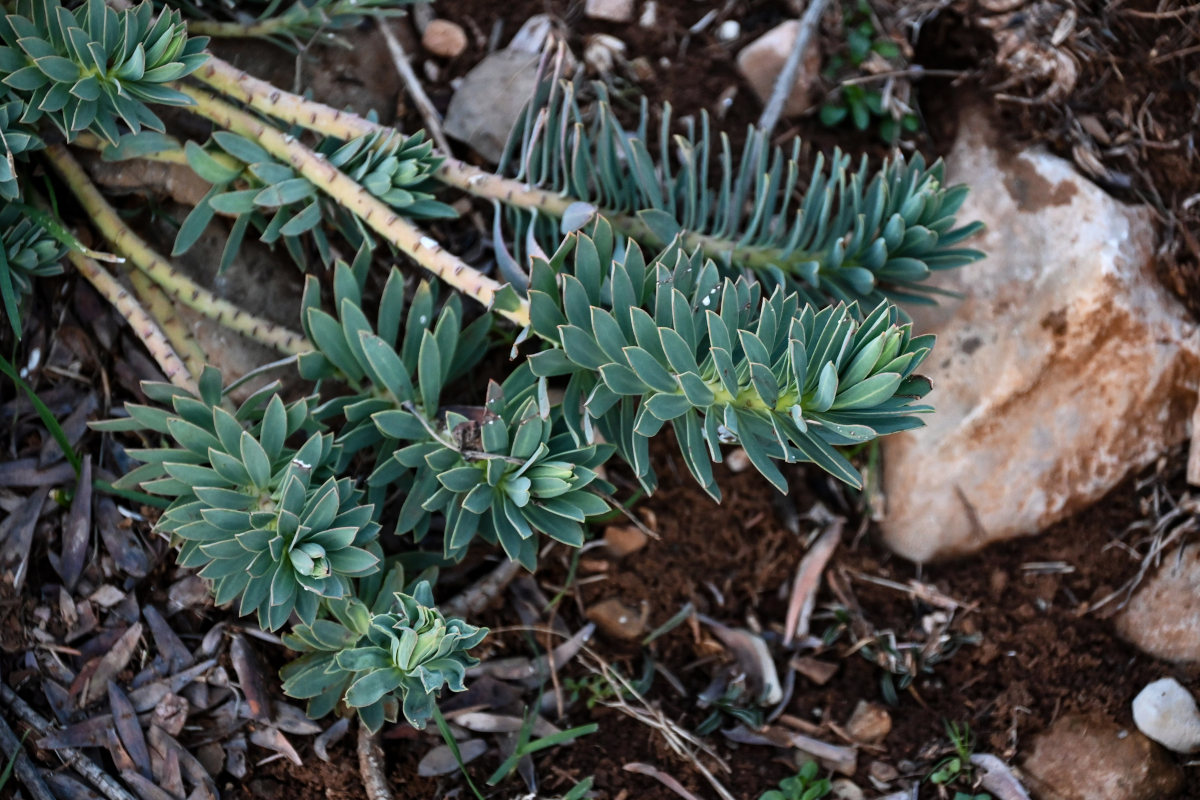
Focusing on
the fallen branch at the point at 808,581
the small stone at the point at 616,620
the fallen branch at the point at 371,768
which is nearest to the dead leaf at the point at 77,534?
the fallen branch at the point at 371,768

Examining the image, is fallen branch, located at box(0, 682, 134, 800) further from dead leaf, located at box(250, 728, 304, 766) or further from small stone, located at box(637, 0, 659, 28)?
small stone, located at box(637, 0, 659, 28)

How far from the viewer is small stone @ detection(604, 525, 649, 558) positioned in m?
2.47

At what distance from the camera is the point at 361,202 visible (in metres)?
2.11

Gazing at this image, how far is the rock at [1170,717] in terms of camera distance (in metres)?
2.21

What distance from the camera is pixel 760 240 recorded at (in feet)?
7.63

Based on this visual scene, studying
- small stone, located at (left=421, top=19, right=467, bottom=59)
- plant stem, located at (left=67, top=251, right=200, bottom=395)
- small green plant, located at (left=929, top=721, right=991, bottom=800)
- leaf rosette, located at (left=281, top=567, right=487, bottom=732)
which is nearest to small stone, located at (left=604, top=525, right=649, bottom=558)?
leaf rosette, located at (left=281, top=567, right=487, bottom=732)

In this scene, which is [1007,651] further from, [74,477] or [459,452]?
[74,477]

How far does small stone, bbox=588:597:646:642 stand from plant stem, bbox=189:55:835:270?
934mm

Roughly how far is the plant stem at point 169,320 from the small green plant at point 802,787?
1673 mm

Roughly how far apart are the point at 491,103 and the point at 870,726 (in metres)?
1.98

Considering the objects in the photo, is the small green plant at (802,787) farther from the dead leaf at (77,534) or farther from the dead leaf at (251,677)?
the dead leaf at (77,534)

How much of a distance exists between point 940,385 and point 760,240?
2.35ft

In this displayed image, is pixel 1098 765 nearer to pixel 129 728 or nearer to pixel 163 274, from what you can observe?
pixel 129 728

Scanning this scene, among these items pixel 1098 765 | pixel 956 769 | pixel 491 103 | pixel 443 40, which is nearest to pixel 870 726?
pixel 956 769
